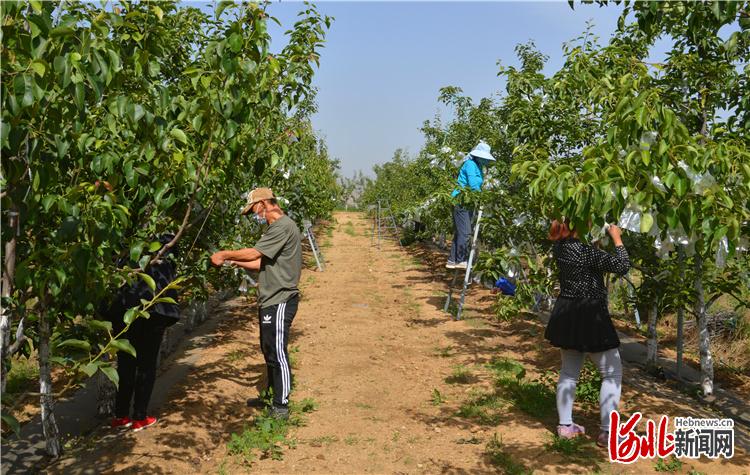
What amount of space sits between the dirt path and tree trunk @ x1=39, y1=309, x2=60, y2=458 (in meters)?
0.14

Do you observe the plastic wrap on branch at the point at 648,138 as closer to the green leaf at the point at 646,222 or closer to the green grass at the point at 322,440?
the green leaf at the point at 646,222

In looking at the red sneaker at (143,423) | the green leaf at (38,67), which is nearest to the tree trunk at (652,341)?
the red sneaker at (143,423)

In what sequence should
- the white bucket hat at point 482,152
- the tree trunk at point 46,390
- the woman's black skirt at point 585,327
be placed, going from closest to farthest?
the tree trunk at point 46,390
the woman's black skirt at point 585,327
the white bucket hat at point 482,152

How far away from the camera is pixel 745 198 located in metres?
2.96

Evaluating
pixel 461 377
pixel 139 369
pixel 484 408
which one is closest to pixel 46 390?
pixel 139 369

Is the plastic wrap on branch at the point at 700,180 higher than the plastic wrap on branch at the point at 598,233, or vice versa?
the plastic wrap on branch at the point at 700,180

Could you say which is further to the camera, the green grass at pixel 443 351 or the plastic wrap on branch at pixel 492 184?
the plastic wrap on branch at pixel 492 184

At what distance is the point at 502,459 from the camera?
159 inches

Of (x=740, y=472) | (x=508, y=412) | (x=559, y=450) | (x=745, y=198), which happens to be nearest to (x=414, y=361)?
(x=508, y=412)

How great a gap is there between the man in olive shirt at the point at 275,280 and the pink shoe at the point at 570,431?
1.88 meters

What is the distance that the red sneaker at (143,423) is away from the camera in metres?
4.31

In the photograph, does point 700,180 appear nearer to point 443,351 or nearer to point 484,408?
point 484,408

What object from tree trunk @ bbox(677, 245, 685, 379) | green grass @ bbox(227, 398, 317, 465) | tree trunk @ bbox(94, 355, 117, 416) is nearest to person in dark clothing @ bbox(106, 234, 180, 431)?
→ tree trunk @ bbox(94, 355, 117, 416)

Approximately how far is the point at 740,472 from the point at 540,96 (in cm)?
348
